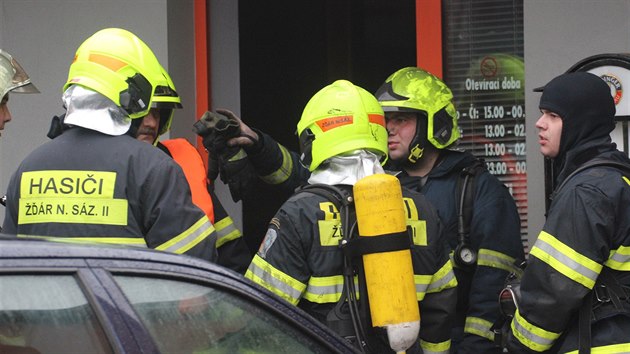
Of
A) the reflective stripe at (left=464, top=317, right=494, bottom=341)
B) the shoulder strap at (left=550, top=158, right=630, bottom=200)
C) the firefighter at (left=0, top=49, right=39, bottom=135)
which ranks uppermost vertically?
the firefighter at (left=0, top=49, right=39, bottom=135)

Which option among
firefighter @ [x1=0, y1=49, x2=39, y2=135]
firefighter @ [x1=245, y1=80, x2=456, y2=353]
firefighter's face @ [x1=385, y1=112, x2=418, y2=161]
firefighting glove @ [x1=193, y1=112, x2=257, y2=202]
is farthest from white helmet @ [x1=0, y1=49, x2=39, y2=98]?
firefighter's face @ [x1=385, y1=112, x2=418, y2=161]

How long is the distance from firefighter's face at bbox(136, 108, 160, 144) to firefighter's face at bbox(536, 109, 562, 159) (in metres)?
1.63

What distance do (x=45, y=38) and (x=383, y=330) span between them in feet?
11.6

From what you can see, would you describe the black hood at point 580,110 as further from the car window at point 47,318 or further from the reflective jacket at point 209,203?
the car window at point 47,318

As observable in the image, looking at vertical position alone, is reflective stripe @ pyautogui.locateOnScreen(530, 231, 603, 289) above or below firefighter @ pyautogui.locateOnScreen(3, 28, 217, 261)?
below

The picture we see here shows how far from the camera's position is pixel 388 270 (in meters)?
3.71

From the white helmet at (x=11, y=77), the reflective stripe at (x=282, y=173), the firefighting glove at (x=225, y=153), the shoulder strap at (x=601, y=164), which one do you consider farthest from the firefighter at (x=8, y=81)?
the shoulder strap at (x=601, y=164)

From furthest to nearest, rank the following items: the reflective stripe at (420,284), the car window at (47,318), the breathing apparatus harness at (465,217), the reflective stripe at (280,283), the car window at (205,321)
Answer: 1. the breathing apparatus harness at (465,217)
2. the reflective stripe at (420,284)
3. the reflective stripe at (280,283)
4. the car window at (205,321)
5. the car window at (47,318)

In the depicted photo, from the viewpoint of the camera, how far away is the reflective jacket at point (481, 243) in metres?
4.71

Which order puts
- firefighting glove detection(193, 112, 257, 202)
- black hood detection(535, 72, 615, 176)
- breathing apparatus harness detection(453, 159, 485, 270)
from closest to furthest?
1. black hood detection(535, 72, 615, 176)
2. firefighting glove detection(193, 112, 257, 202)
3. breathing apparatus harness detection(453, 159, 485, 270)

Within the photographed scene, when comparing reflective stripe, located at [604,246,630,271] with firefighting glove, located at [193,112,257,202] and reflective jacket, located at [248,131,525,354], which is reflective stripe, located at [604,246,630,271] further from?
firefighting glove, located at [193,112,257,202]

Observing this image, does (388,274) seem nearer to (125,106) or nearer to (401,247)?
(401,247)

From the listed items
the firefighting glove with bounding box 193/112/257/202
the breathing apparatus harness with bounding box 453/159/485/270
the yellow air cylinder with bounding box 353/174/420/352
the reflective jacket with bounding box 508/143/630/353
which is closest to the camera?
the yellow air cylinder with bounding box 353/174/420/352

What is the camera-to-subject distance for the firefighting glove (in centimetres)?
466
